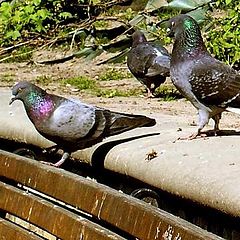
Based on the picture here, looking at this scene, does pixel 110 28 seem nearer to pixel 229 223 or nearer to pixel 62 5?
pixel 62 5

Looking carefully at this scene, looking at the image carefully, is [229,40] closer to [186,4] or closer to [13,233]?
[186,4]

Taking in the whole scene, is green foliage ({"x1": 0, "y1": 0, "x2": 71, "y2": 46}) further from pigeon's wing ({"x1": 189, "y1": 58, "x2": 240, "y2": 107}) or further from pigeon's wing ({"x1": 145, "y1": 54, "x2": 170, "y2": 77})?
pigeon's wing ({"x1": 189, "y1": 58, "x2": 240, "y2": 107})

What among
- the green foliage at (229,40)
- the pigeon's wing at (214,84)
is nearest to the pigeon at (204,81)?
the pigeon's wing at (214,84)

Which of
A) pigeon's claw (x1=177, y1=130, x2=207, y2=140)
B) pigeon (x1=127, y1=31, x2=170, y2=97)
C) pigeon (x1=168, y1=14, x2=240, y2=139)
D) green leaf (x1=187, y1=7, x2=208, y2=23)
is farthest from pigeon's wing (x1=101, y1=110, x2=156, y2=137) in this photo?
green leaf (x1=187, y1=7, x2=208, y2=23)

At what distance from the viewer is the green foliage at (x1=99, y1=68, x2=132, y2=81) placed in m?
9.23

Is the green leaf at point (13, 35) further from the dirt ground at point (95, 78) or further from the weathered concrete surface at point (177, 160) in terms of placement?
the weathered concrete surface at point (177, 160)

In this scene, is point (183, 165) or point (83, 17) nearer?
→ point (183, 165)

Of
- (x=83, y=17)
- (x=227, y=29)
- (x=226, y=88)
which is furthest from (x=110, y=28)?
(x=226, y=88)

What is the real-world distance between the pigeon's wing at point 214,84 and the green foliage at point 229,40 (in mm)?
2969

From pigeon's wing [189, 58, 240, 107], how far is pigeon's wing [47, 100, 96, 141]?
0.73 m

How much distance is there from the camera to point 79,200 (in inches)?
125

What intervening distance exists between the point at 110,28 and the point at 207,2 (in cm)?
161

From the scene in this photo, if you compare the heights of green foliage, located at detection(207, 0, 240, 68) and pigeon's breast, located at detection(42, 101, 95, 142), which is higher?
green foliage, located at detection(207, 0, 240, 68)

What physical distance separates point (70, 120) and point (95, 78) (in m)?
4.84
